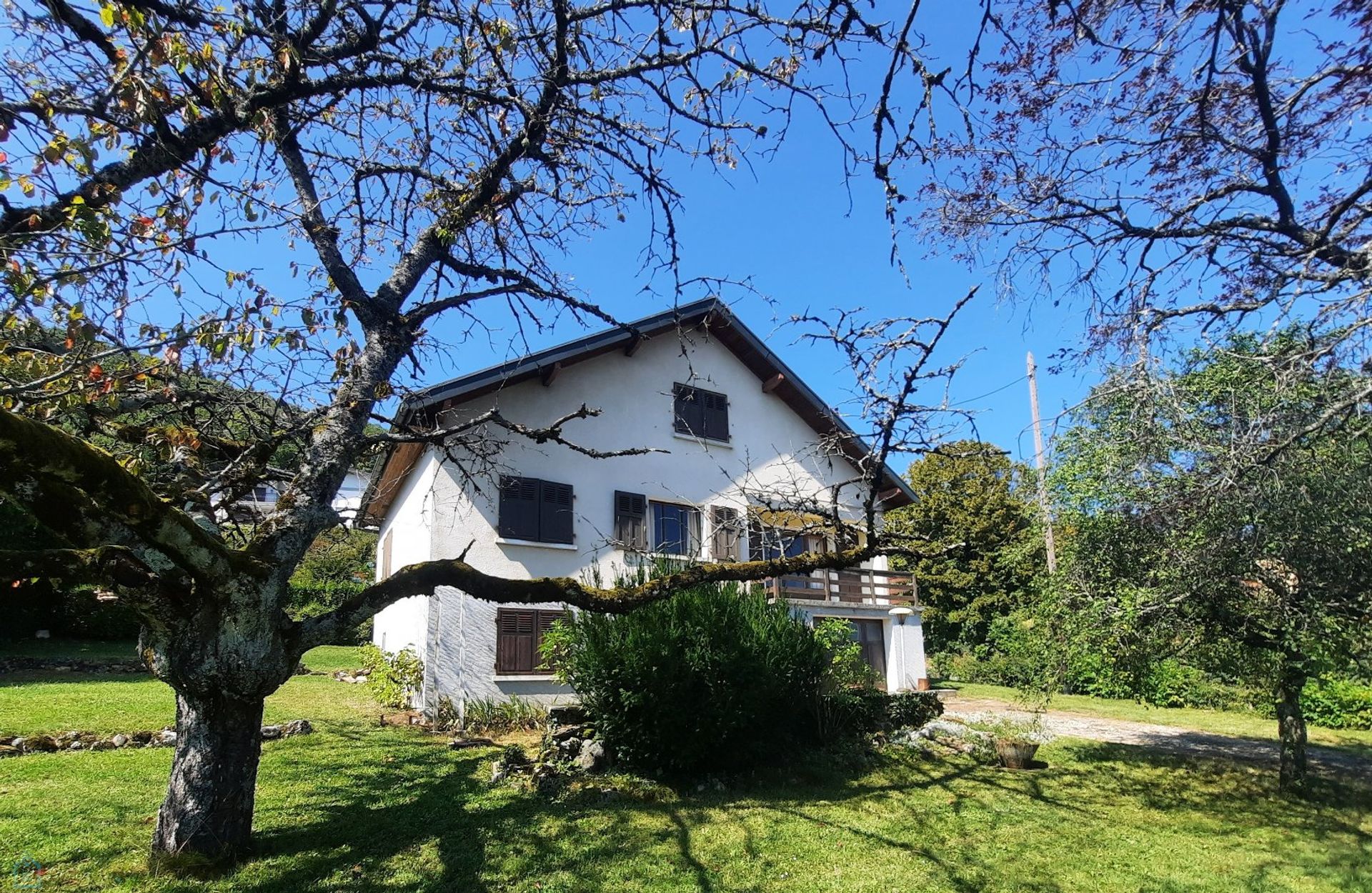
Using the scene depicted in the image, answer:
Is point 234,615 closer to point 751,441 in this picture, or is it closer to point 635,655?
point 635,655

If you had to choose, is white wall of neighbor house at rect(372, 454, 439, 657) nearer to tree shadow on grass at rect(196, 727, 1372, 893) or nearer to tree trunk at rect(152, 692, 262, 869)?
tree shadow on grass at rect(196, 727, 1372, 893)

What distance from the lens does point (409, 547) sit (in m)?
15.8

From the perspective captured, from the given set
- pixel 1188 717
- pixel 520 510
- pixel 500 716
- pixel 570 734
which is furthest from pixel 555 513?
pixel 1188 717

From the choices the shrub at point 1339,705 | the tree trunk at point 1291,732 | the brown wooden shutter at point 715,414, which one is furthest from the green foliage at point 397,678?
the shrub at point 1339,705

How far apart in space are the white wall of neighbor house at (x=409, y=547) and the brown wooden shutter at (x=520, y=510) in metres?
1.34

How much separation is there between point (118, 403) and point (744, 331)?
46.0 feet

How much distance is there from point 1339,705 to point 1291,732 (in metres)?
8.34

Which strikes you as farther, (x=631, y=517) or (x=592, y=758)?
(x=631, y=517)

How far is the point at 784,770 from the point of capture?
1012cm

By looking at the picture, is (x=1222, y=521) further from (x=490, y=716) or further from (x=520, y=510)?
(x=490, y=716)

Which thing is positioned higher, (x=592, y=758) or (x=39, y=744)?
(x=39, y=744)

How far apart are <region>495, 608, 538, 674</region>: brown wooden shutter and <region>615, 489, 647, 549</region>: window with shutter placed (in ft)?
8.66

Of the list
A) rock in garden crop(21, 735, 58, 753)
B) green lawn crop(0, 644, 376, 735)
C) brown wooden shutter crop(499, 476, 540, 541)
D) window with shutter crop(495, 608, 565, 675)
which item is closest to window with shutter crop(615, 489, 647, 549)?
brown wooden shutter crop(499, 476, 540, 541)

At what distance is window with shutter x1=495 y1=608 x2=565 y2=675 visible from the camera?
1371cm
